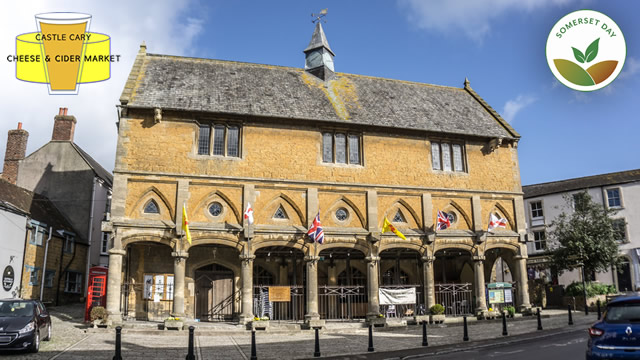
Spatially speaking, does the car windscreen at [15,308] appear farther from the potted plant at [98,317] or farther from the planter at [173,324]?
the planter at [173,324]

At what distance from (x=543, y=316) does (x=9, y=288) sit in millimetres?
24611

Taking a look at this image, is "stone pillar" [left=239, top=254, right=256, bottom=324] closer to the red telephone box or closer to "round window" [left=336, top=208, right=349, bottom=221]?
"round window" [left=336, top=208, right=349, bottom=221]

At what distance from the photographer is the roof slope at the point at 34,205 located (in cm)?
2539

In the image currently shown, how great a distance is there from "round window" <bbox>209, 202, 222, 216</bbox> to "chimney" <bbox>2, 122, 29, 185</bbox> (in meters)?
16.8

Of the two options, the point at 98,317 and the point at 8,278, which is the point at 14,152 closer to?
the point at 8,278

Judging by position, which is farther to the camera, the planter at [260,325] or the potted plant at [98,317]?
the planter at [260,325]


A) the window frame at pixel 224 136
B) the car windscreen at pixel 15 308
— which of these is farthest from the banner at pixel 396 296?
the car windscreen at pixel 15 308

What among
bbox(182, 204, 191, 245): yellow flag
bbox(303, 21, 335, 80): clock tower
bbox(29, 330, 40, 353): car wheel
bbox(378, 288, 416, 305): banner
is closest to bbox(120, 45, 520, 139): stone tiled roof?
bbox(303, 21, 335, 80): clock tower

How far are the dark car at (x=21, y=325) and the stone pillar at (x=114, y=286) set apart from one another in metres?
4.88

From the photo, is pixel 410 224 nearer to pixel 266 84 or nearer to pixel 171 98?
pixel 266 84

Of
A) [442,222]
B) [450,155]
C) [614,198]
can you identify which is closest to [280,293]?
[442,222]

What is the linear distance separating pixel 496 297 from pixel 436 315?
150 inches

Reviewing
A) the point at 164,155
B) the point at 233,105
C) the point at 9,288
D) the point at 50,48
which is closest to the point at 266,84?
the point at 233,105

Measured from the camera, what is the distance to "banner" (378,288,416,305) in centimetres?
2273
